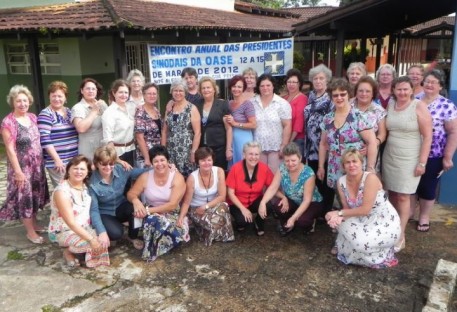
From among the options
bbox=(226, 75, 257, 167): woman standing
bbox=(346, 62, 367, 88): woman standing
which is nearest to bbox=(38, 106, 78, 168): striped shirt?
bbox=(226, 75, 257, 167): woman standing

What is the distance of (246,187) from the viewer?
449 centimetres

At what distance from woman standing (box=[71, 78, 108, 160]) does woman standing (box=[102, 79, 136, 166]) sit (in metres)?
0.14

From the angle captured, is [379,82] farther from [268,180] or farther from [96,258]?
[96,258]

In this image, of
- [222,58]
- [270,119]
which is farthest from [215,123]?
[222,58]

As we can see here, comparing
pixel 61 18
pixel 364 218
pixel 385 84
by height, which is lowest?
pixel 364 218

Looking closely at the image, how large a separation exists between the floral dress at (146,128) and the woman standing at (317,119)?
1.69 m

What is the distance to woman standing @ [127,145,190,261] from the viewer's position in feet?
13.4

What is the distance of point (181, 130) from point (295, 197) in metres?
1.43

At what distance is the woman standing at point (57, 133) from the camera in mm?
4309

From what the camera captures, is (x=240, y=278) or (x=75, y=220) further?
(x=75, y=220)

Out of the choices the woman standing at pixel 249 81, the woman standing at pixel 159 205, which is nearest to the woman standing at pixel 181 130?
the woman standing at pixel 159 205

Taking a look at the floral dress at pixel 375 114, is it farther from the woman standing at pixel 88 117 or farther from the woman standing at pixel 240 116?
the woman standing at pixel 88 117

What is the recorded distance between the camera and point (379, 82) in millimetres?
4605

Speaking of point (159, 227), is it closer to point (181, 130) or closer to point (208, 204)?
→ point (208, 204)
